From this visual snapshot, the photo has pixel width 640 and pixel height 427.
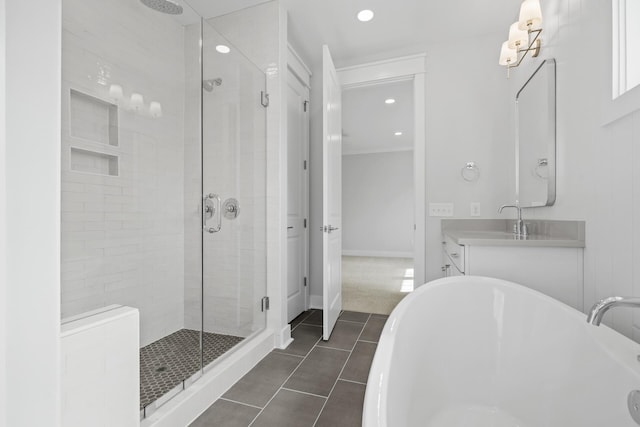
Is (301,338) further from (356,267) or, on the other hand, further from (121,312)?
(356,267)

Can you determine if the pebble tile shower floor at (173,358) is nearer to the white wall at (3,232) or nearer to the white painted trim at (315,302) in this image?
the white wall at (3,232)

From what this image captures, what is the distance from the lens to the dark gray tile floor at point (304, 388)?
141cm

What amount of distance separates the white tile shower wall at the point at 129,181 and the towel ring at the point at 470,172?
2391 millimetres

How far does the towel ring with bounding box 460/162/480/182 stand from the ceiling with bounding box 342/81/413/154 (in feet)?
3.44

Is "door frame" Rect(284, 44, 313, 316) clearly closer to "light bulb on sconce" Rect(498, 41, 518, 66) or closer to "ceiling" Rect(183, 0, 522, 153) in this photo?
"ceiling" Rect(183, 0, 522, 153)

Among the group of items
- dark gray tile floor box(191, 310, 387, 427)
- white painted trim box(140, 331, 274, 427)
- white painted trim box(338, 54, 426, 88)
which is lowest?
dark gray tile floor box(191, 310, 387, 427)

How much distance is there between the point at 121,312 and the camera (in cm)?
105

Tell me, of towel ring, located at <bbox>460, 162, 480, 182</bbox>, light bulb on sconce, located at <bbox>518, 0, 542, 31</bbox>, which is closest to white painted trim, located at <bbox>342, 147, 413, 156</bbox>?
towel ring, located at <bbox>460, 162, 480, 182</bbox>

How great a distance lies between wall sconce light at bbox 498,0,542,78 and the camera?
5.71 feet

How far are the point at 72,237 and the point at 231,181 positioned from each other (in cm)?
92

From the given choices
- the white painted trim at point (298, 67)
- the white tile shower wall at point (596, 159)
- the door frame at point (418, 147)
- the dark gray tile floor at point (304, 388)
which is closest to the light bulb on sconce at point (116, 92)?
the white painted trim at point (298, 67)

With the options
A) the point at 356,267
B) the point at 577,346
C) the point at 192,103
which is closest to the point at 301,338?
the point at 577,346

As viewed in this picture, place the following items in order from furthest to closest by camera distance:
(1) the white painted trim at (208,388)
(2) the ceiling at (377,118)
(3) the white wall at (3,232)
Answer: (2) the ceiling at (377,118) → (1) the white painted trim at (208,388) → (3) the white wall at (3,232)

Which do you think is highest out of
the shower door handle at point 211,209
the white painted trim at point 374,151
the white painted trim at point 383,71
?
the white painted trim at point 374,151
